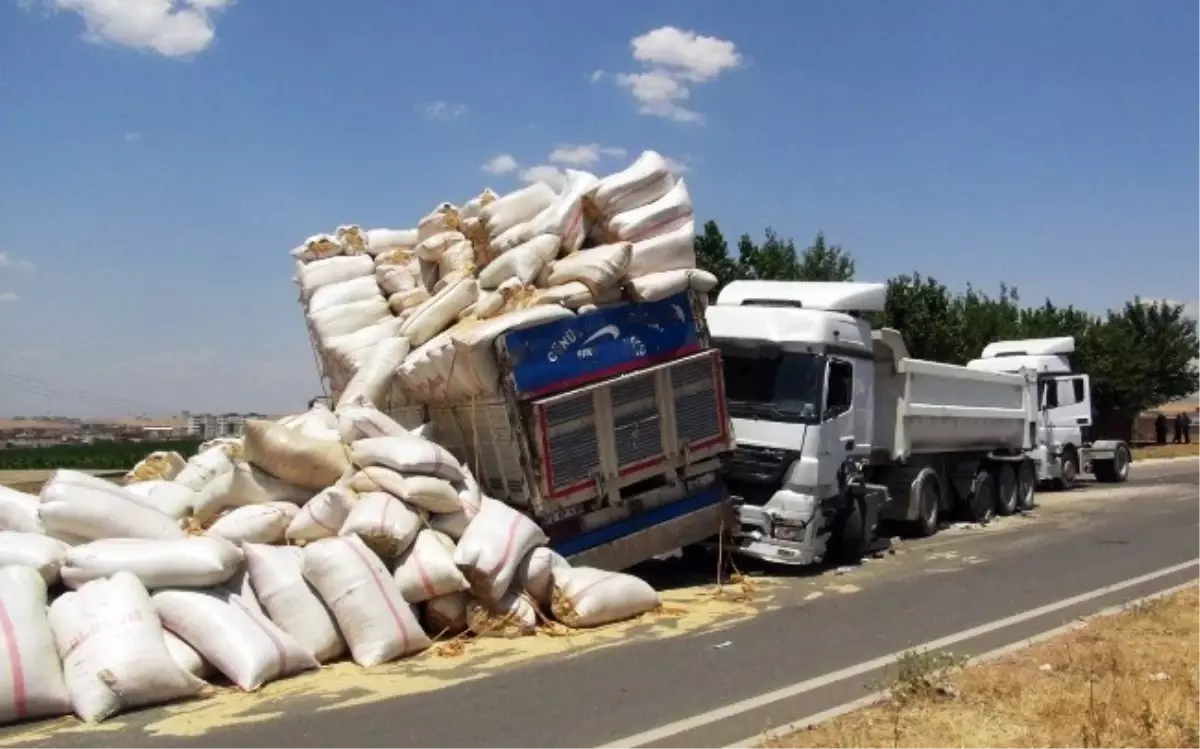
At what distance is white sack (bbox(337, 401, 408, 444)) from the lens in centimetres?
968

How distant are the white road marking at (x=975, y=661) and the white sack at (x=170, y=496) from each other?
5811 mm

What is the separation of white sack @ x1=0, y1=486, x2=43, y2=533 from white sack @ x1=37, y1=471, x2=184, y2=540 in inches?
7.3

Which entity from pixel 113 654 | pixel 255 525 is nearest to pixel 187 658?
pixel 113 654

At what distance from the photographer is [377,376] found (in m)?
10.6

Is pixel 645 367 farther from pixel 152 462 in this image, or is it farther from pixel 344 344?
pixel 152 462

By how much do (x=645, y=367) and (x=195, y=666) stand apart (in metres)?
4.77

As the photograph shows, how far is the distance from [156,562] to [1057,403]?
19711mm

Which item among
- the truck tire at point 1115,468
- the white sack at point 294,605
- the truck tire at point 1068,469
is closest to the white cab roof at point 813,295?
the white sack at point 294,605

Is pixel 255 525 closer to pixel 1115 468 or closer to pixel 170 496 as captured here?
pixel 170 496

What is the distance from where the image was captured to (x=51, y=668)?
22.1ft

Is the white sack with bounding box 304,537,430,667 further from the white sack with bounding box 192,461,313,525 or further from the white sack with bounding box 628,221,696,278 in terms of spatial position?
the white sack with bounding box 628,221,696,278

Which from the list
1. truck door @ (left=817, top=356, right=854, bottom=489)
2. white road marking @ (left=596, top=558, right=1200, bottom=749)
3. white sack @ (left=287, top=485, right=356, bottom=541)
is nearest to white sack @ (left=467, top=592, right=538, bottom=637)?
white sack @ (left=287, top=485, right=356, bottom=541)

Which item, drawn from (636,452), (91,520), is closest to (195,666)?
(91,520)

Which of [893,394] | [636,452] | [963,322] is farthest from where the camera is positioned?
[963,322]
